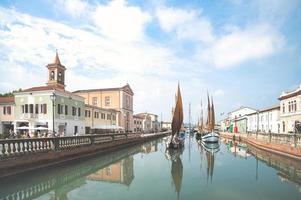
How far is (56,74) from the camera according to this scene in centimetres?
4897

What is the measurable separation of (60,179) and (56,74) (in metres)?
36.2

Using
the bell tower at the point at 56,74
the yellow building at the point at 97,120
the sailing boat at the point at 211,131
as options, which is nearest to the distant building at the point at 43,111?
the bell tower at the point at 56,74

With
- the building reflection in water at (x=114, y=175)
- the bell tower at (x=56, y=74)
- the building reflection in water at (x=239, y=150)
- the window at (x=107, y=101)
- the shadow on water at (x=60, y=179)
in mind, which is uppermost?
the bell tower at (x=56, y=74)

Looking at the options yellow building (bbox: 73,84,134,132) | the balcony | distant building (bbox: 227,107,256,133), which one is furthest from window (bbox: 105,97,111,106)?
distant building (bbox: 227,107,256,133)

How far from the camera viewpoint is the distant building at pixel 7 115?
1620 inches

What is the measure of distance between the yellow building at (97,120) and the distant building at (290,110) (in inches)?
1210

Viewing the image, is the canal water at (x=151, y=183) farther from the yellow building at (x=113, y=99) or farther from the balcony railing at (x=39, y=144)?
the yellow building at (x=113, y=99)

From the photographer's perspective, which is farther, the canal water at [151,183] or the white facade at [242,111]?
the white facade at [242,111]

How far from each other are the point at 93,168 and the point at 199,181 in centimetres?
815

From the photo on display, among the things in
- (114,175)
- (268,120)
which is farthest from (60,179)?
(268,120)

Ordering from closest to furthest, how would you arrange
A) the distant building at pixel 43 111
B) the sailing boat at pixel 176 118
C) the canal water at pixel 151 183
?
the canal water at pixel 151 183
the sailing boat at pixel 176 118
the distant building at pixel 43 111

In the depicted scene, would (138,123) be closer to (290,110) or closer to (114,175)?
(290,110)

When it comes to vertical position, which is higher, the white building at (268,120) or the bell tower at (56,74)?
the bell tower at (56,74)

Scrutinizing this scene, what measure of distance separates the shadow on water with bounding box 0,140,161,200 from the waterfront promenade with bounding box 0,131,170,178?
460 millimetres
